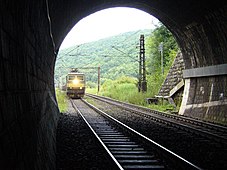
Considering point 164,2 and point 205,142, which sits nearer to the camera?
point 205,142

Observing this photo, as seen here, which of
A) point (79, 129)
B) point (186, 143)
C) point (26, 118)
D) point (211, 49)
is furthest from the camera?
point (211, 49)

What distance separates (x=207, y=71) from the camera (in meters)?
15.3

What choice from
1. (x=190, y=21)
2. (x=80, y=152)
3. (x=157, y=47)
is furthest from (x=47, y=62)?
(x=157, y=47)

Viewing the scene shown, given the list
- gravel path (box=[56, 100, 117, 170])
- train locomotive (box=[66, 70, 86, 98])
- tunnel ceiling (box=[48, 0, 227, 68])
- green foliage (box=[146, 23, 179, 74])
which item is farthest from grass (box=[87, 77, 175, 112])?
gravel path (box=[56, 100, 117, 170])

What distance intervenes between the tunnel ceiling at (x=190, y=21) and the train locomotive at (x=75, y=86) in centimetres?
2257

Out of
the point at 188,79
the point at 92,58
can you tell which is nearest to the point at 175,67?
the point at 188,79

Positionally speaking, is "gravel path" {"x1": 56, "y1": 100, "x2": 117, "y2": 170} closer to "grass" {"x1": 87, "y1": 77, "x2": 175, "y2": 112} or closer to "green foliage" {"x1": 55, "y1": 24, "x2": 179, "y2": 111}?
"grass" {"x1": 87, "y1": 77, "x2": 175, "y2": 112}

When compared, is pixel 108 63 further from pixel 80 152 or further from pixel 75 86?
pixel 80 152

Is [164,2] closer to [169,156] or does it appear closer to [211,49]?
[211,49]

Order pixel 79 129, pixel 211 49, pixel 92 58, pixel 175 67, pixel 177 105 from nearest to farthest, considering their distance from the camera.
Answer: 1. pixel 79 129
2. pixel 211 49
3. pixel 177 105
4. pixel 175 67
5. pixel 92 58

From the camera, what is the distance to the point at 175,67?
2508 cm

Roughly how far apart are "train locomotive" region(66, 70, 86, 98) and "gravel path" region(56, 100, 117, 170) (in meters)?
27.9

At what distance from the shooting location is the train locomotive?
3972 cm

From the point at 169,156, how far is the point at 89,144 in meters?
2.77
